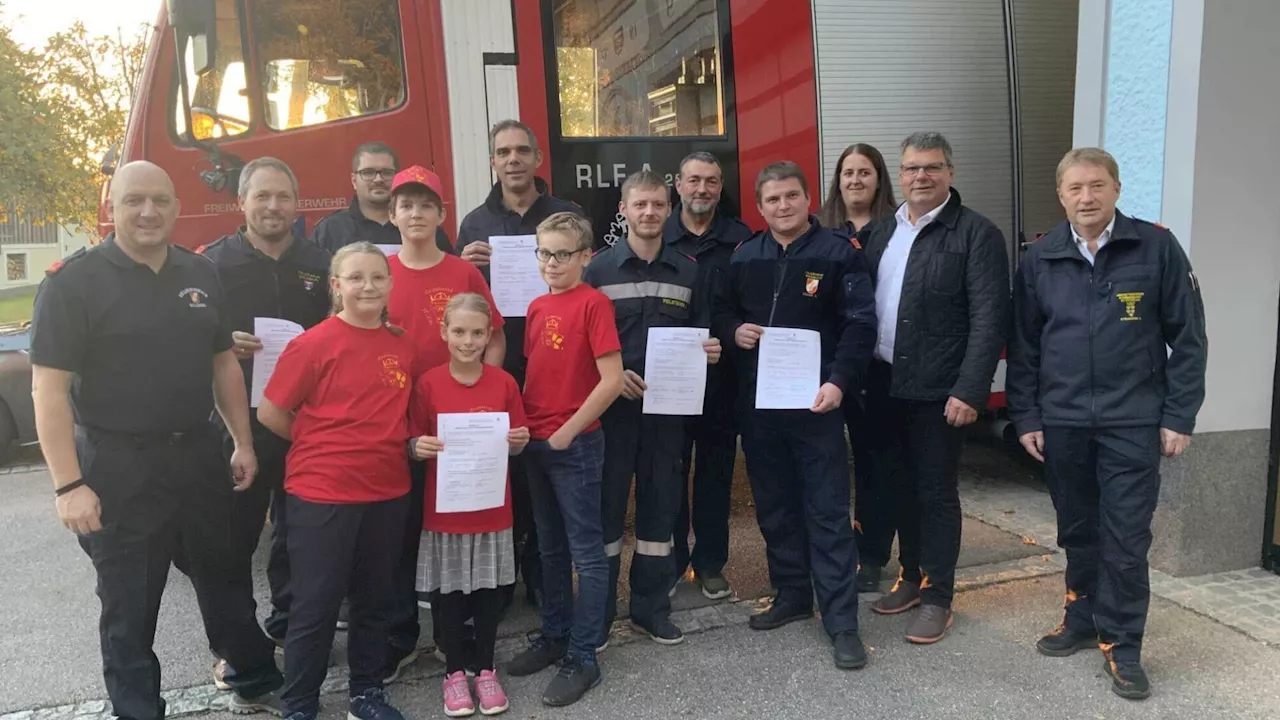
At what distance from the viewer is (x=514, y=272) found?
11.8 feet

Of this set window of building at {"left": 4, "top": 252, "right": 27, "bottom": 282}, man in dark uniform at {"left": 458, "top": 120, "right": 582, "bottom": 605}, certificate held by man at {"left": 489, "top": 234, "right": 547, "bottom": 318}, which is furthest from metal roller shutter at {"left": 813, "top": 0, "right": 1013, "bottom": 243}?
window of building at {"left": 4, "top": 252, "right": 27, "bottom": 282}

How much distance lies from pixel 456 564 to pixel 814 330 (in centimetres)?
165

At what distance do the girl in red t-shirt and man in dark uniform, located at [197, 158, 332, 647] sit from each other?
0.68 meters

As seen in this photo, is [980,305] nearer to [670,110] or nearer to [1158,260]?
[1158,260]

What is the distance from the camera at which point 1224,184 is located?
394 cm

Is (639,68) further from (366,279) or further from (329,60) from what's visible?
(366,279)

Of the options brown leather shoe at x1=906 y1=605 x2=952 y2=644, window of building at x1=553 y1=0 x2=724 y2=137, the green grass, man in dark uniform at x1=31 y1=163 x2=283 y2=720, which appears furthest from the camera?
the green grass

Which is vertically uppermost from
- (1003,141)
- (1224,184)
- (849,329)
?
(1003,141)

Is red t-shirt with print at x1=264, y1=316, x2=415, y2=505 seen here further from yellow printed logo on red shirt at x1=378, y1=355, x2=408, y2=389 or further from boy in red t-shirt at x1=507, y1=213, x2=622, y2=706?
boy in red t-shirt at x1=507, y1=213, x2=622, y2=706

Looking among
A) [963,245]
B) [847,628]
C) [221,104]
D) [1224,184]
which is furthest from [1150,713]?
[221,104]

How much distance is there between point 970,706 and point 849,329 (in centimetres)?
145

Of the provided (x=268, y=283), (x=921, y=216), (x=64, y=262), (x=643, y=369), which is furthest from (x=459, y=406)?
(x=921, y=216)

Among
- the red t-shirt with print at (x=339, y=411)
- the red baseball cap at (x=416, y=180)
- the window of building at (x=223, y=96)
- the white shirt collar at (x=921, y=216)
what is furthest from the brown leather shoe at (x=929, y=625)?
the window of building at (x=223, y=96)

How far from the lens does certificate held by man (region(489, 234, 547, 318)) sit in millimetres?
3580
